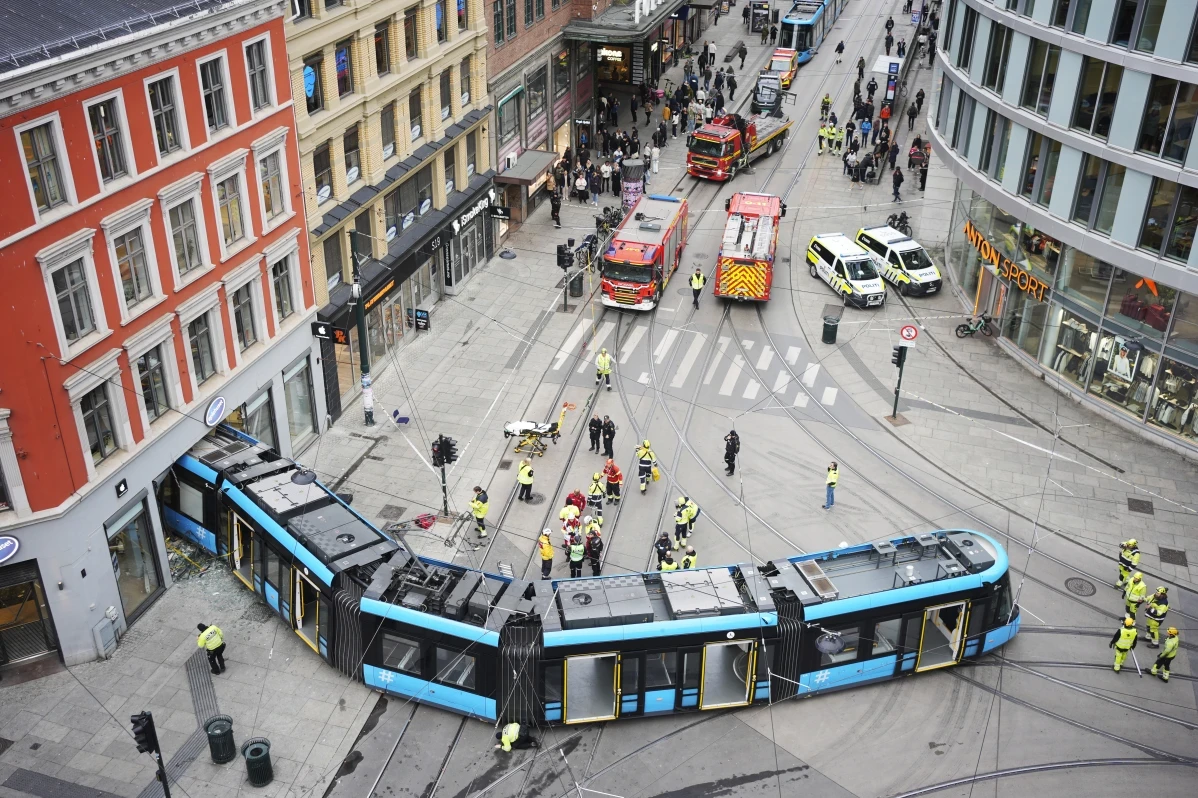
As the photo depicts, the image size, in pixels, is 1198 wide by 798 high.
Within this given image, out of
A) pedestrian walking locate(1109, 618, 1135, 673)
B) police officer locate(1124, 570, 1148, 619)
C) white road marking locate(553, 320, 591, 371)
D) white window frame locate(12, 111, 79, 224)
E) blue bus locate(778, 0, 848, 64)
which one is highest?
white window frame locate(12, 111, 79, 224)

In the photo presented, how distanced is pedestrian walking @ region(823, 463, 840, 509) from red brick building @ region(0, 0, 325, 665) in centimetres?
1691

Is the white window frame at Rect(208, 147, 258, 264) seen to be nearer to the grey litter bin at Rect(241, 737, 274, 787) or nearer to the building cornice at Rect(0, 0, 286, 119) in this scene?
the building cornice at Rect(0, 0, 286, 119)

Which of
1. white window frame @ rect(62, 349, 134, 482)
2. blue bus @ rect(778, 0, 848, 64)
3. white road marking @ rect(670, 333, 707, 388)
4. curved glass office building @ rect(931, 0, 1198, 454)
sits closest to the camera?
white window frame @ rect(62, 349, 134, 482)

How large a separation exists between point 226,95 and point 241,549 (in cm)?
1178

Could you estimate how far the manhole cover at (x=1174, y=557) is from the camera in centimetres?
3189

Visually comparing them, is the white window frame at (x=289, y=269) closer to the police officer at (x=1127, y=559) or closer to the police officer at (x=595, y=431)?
the police officer at (x=595, y=431)

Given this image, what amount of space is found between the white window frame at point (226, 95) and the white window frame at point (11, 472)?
902cm

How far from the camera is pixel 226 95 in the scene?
2947cm

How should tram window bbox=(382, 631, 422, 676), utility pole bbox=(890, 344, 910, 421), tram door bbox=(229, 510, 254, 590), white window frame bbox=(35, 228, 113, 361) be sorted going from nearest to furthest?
white window frame bbox=(35, 228, 113, 361) < tram window bbox=(382, 631, 422, 676) < tram door bbox=(229, 510, 254, 590) < utility pole bbox=(890, 344, 910, 421)

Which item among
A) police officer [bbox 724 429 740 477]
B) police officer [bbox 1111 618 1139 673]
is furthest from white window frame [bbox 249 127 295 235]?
police officer [bbox 1111 618 1139 673]

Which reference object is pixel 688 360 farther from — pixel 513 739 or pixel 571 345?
pixel 513 739

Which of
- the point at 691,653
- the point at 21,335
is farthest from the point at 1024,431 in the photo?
the point at 21,335

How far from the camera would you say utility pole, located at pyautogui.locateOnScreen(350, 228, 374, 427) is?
36.2 metres

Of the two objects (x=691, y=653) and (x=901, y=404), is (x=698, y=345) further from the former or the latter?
(x=691, y=653)
